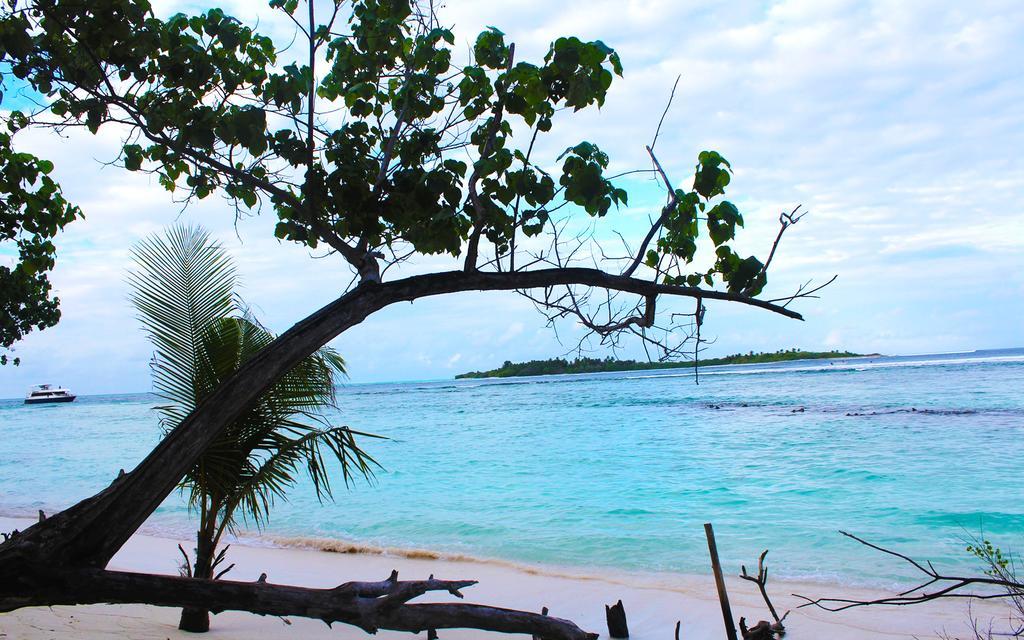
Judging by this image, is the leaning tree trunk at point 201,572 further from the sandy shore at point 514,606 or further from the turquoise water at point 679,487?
the turquoise water at point 679,487

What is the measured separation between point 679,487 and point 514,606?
7.45 m

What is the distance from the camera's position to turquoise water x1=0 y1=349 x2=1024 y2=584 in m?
9.88

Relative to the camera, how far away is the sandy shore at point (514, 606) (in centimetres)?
546

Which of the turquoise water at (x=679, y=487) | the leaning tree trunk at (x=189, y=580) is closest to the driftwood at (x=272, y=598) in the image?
the leaning tree trunk at (x=189, y=580)

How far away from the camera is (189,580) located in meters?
2.85

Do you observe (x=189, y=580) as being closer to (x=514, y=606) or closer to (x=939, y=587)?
(x=514, y=606)

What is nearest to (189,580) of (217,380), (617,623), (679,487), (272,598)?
(272,598)

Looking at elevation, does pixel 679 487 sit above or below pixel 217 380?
below

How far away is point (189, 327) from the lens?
4859 millimetres

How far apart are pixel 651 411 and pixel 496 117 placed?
2795 centimetres

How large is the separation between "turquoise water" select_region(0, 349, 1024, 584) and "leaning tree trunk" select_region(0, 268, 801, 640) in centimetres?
656

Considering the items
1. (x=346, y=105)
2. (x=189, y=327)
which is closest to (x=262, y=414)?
(x=189, y=327)

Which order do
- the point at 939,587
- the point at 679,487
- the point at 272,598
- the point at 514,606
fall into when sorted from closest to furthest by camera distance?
the point at 272,598
the point at 514,606
the point at 939,587
the point at 679,487

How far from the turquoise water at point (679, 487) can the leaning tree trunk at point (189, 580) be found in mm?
6557
